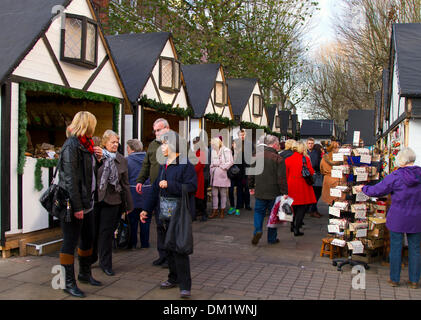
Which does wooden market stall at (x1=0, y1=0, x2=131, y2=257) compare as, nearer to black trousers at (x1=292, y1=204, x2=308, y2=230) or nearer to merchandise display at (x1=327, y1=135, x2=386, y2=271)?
black trousers at (x1=292, y1=204, x2=308, y2=230)

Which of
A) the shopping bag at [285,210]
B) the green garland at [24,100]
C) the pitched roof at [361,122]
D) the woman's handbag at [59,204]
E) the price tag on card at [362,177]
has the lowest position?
the shopping bag at [285,210]

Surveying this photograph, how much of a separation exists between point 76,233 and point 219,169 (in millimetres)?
5618

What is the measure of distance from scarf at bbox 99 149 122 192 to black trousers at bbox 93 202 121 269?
10.4 inches

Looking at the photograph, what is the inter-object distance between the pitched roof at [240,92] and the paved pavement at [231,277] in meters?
13.9

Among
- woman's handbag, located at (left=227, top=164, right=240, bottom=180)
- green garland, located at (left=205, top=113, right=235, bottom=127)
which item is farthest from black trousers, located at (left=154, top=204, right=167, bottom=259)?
green garland, located at (left=205, top=113, right=235, bottom=127)

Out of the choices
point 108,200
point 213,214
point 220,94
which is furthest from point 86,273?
point 220,94

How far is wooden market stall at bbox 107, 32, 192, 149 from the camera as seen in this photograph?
10.5m

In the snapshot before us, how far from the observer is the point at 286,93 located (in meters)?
39.6

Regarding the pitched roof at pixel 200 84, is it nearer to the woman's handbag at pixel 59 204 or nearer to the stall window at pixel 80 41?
the stall window at pixel 80 41

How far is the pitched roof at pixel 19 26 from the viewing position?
618 cm

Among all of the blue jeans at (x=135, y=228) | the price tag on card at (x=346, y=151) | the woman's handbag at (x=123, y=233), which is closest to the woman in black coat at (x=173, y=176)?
the woman's handbag at (x=123, y=233)
